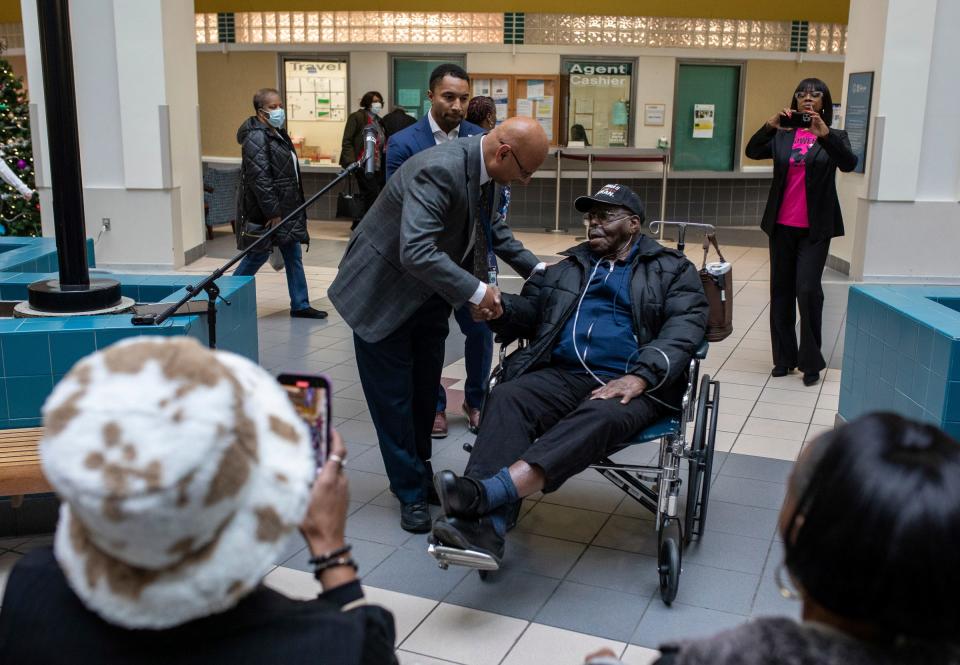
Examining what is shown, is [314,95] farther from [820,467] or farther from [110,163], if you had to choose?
[820,467]

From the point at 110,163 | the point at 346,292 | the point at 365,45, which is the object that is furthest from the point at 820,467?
the point at 365,45

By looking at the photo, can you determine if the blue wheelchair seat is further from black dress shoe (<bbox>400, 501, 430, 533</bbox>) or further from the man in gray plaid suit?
black dress shoe (<bbox>400, 501, 430, 533</bbox>)

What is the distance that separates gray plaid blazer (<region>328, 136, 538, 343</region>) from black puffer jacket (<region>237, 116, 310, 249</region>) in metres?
3.17

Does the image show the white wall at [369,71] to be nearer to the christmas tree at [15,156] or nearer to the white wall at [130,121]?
the white wall at [130,121]

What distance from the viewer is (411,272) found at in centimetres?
314

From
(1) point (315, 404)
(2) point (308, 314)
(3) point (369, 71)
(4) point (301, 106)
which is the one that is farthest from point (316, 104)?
(1) point (315, 404)

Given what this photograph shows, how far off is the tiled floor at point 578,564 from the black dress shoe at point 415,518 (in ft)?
0.12

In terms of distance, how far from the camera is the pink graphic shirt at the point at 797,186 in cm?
518

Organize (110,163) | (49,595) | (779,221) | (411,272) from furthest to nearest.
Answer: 1. (110,163)
2. (779,221)
3. (411,272)
4. (49,595)

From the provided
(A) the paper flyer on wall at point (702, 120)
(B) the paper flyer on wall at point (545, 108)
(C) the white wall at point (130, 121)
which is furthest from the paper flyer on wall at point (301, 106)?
(A) the paper flyer on wall at point (702, 120)

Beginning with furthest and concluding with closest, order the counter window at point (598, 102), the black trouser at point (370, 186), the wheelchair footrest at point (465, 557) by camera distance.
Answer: the counter window at point (598, 102) < the black trouser at point (370, 186) < the wheelchair footrest at point (465, 557)

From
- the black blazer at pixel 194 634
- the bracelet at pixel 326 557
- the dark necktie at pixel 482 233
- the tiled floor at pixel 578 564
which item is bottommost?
the tiled floor at pixel 578 564

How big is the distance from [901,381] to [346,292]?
2065 millimetres

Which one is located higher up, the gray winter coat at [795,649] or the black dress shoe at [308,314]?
the gray winter coat at [795,649]
